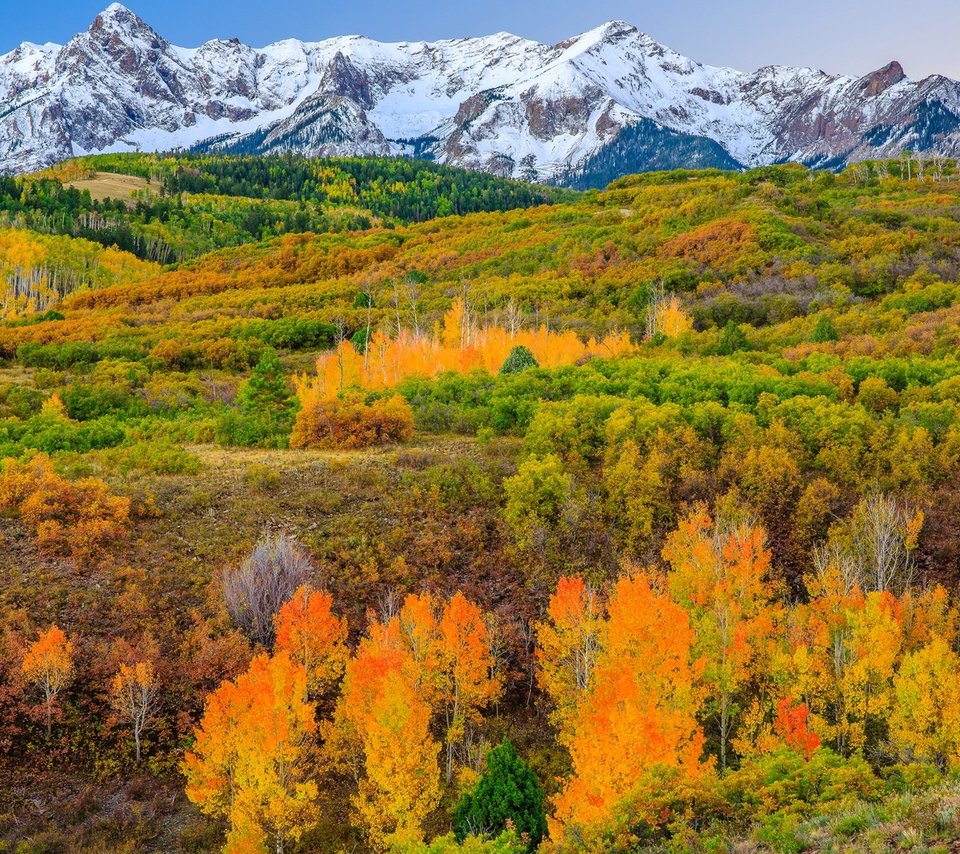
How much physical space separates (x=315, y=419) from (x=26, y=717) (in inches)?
821

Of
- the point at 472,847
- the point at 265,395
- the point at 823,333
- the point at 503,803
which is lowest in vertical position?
the point at 503,803

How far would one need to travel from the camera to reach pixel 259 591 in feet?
85.6

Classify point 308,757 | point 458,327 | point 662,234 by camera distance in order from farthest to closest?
point 662,234, point 458,327, point 308,757

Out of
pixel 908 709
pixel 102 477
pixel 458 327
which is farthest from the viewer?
pixel 458 327

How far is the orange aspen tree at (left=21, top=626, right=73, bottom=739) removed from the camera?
874 inches

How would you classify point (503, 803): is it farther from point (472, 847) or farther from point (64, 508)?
point (64, 508)

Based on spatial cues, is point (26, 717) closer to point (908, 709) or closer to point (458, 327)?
point (908, 709)

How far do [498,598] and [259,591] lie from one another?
9.28 m

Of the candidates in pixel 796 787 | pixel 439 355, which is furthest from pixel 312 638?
pixel 439 355

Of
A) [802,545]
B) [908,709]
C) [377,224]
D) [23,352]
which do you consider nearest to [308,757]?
[908,709]

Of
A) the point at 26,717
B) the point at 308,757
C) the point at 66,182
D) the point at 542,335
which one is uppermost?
the point at 66,182

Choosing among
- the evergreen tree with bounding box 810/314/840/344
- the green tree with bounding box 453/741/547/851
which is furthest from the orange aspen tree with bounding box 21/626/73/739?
the evergreen tree with bounding box 810/314/840/344

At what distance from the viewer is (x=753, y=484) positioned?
33062mm


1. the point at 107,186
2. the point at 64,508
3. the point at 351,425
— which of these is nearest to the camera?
the point at 64,508
